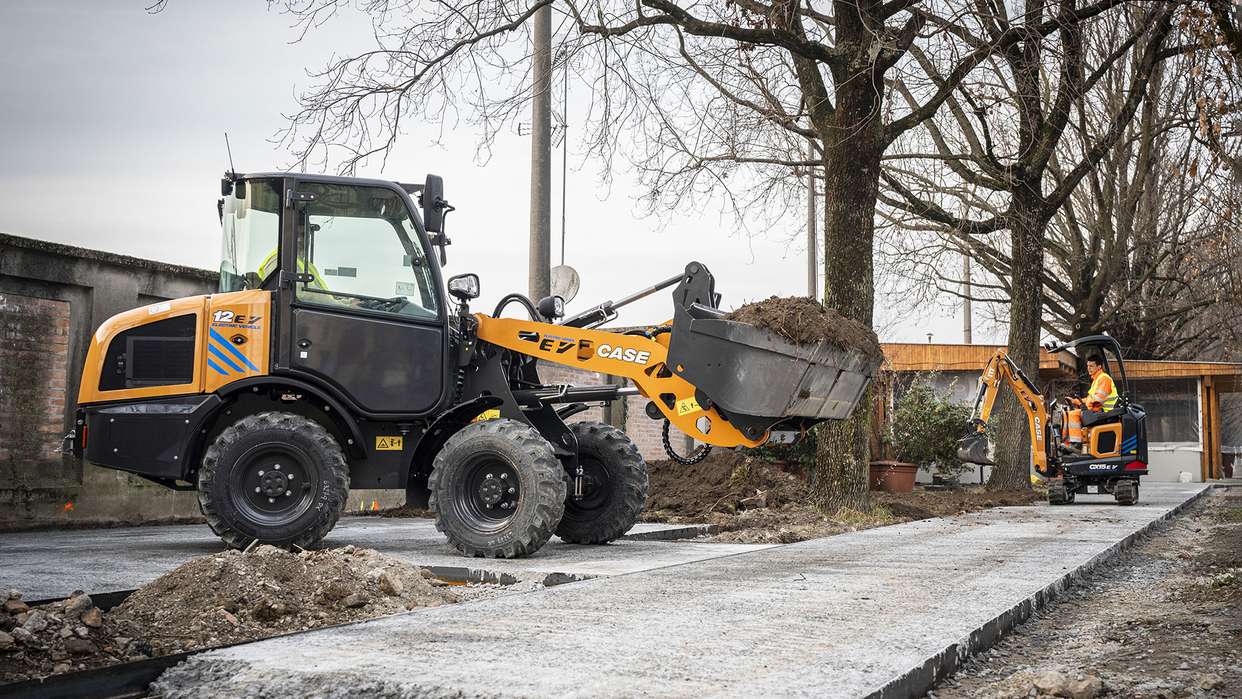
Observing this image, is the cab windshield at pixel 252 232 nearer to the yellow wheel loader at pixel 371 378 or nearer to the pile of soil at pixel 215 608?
the yellow wheel loader at pixel 371 378

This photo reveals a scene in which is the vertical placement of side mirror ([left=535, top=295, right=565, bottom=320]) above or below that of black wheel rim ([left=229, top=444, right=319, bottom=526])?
above

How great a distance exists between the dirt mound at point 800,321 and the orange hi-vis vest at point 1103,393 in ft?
31.5

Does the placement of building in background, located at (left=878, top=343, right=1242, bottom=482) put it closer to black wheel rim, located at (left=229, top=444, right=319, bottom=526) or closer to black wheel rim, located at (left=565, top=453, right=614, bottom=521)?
black wheel rim, located at (left=565, top=453, right=614, bottom=521)

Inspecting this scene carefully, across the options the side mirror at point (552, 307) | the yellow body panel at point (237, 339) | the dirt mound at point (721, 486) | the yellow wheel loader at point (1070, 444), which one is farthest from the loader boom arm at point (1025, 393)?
the yellow body panel at point (237, 339)

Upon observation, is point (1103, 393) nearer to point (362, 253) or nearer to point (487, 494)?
point (487, 494)

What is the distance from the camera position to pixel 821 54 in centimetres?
1177

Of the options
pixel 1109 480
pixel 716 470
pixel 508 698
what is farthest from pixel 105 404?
pixel 1109 480

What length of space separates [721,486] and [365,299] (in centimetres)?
743

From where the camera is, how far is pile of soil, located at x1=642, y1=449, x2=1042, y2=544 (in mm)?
10688

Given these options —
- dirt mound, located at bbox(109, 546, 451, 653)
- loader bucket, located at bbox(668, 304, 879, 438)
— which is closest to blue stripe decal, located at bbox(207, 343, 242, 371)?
dirt mound, located at bbox(109, 546, 451, 653)

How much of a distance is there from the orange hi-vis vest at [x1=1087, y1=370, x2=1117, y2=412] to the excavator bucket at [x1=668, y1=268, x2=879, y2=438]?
9790 millimetres

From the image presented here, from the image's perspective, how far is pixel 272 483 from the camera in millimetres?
7871

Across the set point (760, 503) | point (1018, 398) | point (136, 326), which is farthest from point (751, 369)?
point (1018, 398)

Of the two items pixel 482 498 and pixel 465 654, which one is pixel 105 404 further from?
pixel 465 654
